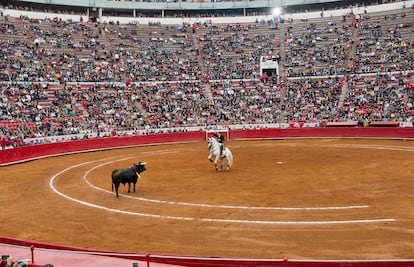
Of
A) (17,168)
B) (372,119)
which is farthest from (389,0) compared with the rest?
(17,168)

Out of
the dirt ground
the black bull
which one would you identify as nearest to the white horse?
the dirt ground

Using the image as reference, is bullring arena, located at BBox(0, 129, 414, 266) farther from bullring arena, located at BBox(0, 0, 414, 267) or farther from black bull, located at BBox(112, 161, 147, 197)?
black bull, located at BBox(112, 161, 147, 197)

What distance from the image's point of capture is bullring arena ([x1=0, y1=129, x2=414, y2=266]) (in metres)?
11.8

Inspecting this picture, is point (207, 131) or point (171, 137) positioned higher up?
point (207, 131)

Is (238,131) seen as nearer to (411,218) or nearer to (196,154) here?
(196,154)

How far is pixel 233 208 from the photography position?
15922 mm

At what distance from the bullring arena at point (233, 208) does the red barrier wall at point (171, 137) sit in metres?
4.89

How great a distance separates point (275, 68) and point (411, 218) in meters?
51.6

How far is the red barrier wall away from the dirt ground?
4.73 m

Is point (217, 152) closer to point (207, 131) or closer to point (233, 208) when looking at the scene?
point (233, 208)

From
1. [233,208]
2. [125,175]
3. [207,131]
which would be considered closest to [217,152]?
[125,175]

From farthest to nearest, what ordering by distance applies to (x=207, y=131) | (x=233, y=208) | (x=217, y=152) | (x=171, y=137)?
(x=207, y=131) → (x=171, y=137) → (x=217, y=152) → (x=233, y=208)

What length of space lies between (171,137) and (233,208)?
30.0 metres

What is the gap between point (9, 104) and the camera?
146ft
